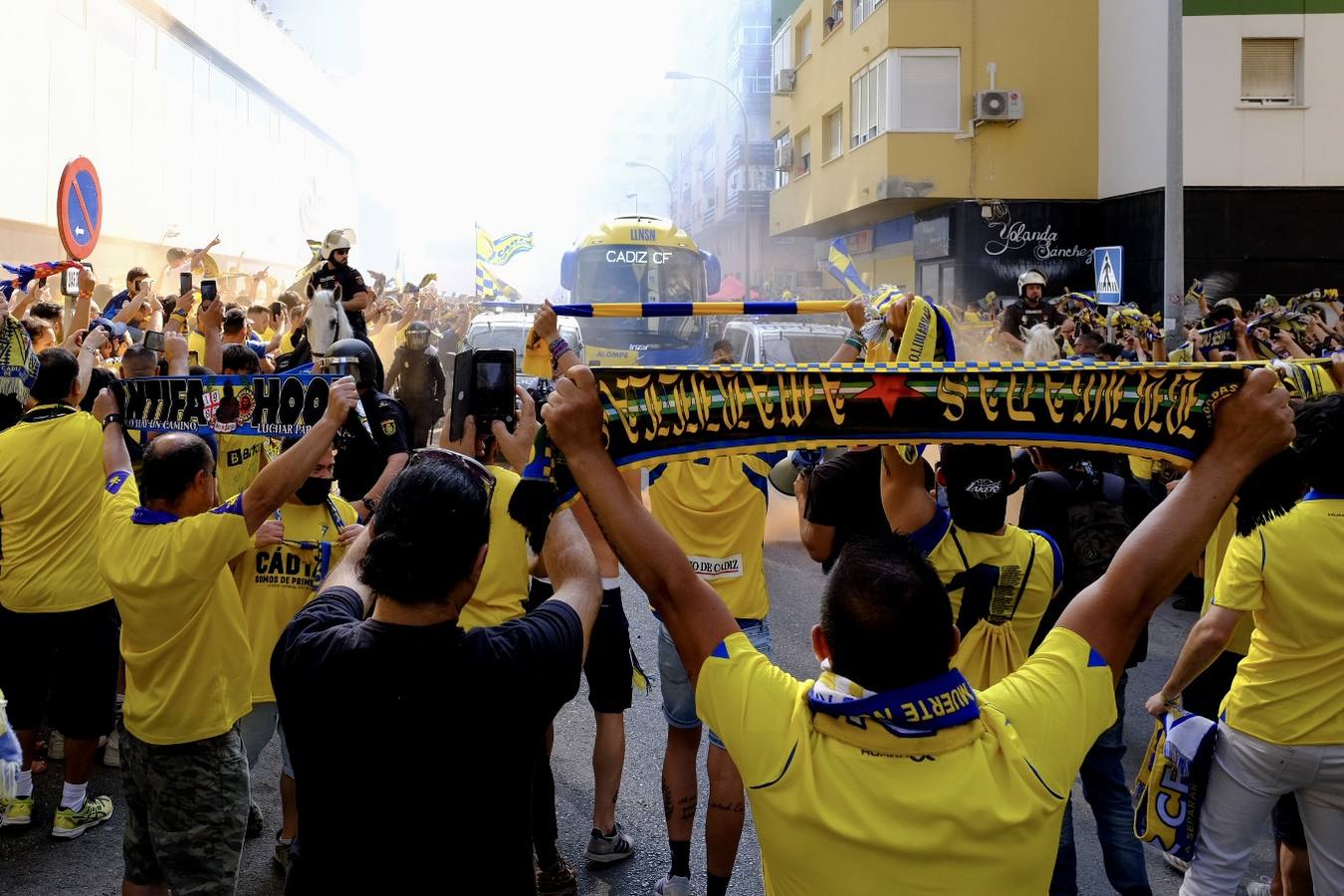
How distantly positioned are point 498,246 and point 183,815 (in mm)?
25531

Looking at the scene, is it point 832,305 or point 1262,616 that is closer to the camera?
point 1262,616

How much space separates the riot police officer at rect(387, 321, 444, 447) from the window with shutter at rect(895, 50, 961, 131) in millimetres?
15422

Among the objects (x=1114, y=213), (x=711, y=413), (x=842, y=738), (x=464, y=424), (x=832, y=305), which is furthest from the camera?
(x=1114, y=213)

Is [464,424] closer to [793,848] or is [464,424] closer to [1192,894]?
[793,848]

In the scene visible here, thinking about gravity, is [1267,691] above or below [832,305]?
below

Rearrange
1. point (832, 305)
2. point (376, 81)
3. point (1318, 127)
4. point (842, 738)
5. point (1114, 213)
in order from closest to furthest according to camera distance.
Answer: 1. point (842, 738)
2. point (832, 305)
3. point (1318, 127)
4. point (1114, 213)
5. point (376, 81)

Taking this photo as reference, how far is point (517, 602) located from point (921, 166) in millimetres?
21135

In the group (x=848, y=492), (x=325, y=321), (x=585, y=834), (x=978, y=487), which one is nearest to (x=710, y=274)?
(x=325, y=321)

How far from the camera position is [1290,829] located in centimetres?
359

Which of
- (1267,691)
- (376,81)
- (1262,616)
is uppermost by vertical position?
(376,81)

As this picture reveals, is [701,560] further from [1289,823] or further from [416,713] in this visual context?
[416,713]

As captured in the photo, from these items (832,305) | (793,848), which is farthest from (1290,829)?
(793,848)

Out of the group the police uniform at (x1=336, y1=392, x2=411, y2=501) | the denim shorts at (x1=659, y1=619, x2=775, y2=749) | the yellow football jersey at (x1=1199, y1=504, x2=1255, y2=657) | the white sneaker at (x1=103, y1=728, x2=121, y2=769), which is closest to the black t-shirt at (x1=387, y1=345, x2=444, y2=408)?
the white sneaker at (x1=103, y1=728, x2=121, y2=769)

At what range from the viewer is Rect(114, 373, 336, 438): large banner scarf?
12.8 feet
